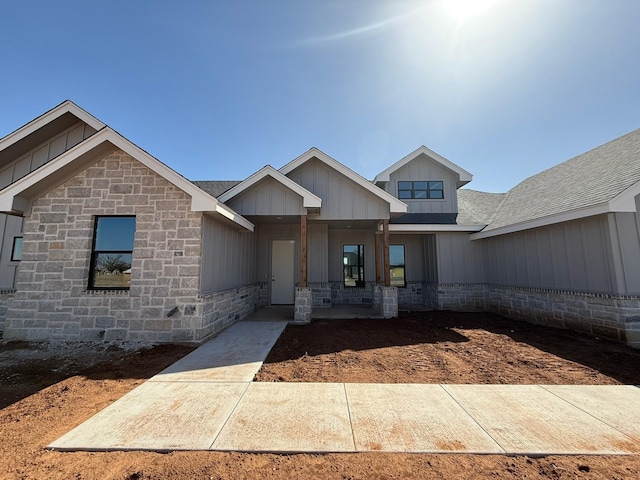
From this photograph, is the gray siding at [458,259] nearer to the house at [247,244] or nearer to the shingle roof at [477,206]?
the house at [247,244]

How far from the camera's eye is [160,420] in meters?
2.99

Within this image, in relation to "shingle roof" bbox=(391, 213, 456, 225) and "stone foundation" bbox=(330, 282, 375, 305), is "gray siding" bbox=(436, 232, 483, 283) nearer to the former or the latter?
"shingle roof" bbox=(391, 213, 456, 225)

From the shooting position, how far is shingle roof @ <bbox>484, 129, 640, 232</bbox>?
6.71 m

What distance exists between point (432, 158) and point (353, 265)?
19.9 feet

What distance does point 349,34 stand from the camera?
791 centimetres

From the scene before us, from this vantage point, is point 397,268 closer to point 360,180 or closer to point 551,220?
point 360,180

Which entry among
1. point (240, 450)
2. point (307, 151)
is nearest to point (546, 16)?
point (307, 151)

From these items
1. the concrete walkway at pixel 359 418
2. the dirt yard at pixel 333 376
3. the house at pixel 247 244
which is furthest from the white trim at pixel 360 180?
the concrete walkway at pixel 359 418

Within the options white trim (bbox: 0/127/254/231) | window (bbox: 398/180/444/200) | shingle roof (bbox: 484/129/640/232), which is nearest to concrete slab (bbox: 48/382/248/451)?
white trim (bbox: 0/127/254/231)

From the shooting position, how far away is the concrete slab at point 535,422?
8.41ft

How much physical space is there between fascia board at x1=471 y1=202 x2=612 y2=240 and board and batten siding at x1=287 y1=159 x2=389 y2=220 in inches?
162

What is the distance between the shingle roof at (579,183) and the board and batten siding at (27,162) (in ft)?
45.9

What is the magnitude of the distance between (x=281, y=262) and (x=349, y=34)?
8.16 meters

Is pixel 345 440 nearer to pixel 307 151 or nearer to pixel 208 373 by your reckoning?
pixel 208 373
